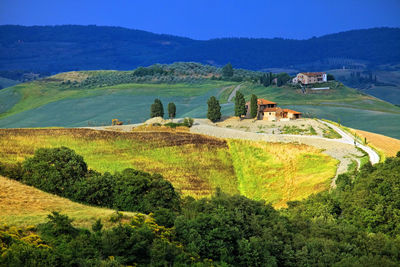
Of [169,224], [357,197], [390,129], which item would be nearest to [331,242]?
[169,224]

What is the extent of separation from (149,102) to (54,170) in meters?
108

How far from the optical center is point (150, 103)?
147375 millimetres

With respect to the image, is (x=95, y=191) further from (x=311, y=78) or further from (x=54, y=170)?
(x=311, y=78)

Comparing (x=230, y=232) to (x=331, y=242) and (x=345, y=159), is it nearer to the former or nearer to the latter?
(x=331, y=242)

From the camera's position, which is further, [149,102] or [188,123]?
[149,102]

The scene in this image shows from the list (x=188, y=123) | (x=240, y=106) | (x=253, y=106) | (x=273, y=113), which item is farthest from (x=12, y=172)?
(x=273, y=113)

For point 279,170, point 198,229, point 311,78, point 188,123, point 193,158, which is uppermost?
point 311,78

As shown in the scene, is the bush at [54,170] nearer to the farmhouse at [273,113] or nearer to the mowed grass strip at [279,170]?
the mowed grass strip at [279,170]

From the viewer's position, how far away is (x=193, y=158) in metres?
71.2

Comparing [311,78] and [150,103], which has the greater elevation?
[311,78]

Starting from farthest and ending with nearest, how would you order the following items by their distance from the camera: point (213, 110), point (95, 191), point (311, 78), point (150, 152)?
point (311, 78) < point (213, 110) < point (150, 152) < point (95, 191)

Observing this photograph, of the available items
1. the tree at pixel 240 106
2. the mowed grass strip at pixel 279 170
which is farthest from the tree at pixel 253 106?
the mowed grass strip at pixel 279 170

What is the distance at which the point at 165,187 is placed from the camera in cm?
4203

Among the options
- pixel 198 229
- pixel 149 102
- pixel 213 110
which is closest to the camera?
pixel 198 229
